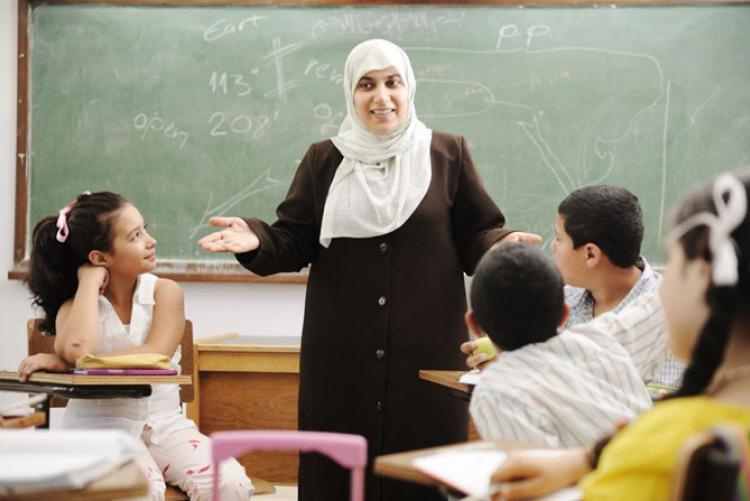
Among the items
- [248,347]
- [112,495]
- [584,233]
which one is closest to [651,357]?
[584,233]

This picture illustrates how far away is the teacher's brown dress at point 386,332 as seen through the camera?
250 centimetres

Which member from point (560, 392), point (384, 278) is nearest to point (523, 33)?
point (384, 278)

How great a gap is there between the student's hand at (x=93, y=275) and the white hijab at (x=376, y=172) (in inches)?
24.8

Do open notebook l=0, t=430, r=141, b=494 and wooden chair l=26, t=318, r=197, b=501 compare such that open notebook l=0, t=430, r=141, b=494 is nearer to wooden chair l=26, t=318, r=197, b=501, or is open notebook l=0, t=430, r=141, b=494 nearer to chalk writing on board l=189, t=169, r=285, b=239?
wooden chair l=26, t=318, r=197, b=501

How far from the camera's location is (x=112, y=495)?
111 cm

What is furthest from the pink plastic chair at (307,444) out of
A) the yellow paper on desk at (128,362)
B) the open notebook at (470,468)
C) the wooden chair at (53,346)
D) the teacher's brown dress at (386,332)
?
the wooden chair at (53,346)

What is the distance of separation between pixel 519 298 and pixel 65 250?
160 cm

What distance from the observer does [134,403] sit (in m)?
2.50

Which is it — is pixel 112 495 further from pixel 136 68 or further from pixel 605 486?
pixel 136 68

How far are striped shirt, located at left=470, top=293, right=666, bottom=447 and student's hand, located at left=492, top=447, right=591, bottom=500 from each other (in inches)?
10.7

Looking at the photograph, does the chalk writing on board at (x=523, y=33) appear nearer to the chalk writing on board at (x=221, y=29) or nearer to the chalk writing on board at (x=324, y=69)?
the chalk writing on board at (x=324, y=69)

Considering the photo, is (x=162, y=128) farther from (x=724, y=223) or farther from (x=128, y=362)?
(x=724, y=223)

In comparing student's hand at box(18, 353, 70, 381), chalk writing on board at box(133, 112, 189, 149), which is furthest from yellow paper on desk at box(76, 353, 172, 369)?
chalk writing on board at box(133, 112, 189, 149)

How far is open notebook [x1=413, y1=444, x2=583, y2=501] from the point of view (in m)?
1.15
